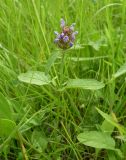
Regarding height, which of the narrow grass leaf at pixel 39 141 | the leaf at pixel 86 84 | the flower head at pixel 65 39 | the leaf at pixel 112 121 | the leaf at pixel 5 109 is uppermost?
the flower head at pixel 65 39

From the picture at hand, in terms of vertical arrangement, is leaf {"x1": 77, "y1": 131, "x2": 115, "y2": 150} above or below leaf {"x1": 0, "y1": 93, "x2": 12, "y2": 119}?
below

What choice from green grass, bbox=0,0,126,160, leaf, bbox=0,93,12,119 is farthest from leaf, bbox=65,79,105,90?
leaf, bbox=0,93,12,119

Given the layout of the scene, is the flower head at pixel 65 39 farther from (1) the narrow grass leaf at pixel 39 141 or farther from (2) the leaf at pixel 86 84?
(1) the narrow grass leaf at pixel 39 141

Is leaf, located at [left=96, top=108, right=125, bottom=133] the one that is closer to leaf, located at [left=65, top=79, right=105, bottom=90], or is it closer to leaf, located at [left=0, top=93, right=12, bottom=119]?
leaf, located at [left=65, top=79, right=105, bottom=90]

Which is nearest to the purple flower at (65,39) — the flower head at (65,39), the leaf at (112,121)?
the flower head at (65,39)

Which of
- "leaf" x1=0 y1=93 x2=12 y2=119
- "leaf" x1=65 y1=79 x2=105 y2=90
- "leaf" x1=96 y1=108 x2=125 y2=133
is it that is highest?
"leaf" x1=65 y1=79 x2=105 y2=90

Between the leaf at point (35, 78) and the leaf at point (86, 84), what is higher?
the leaf at point (35, 78)

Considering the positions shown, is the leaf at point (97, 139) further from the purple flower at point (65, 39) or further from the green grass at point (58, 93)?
the purple flower at point (65, 39)

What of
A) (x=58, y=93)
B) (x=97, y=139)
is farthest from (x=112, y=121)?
(x=58, y=93)
